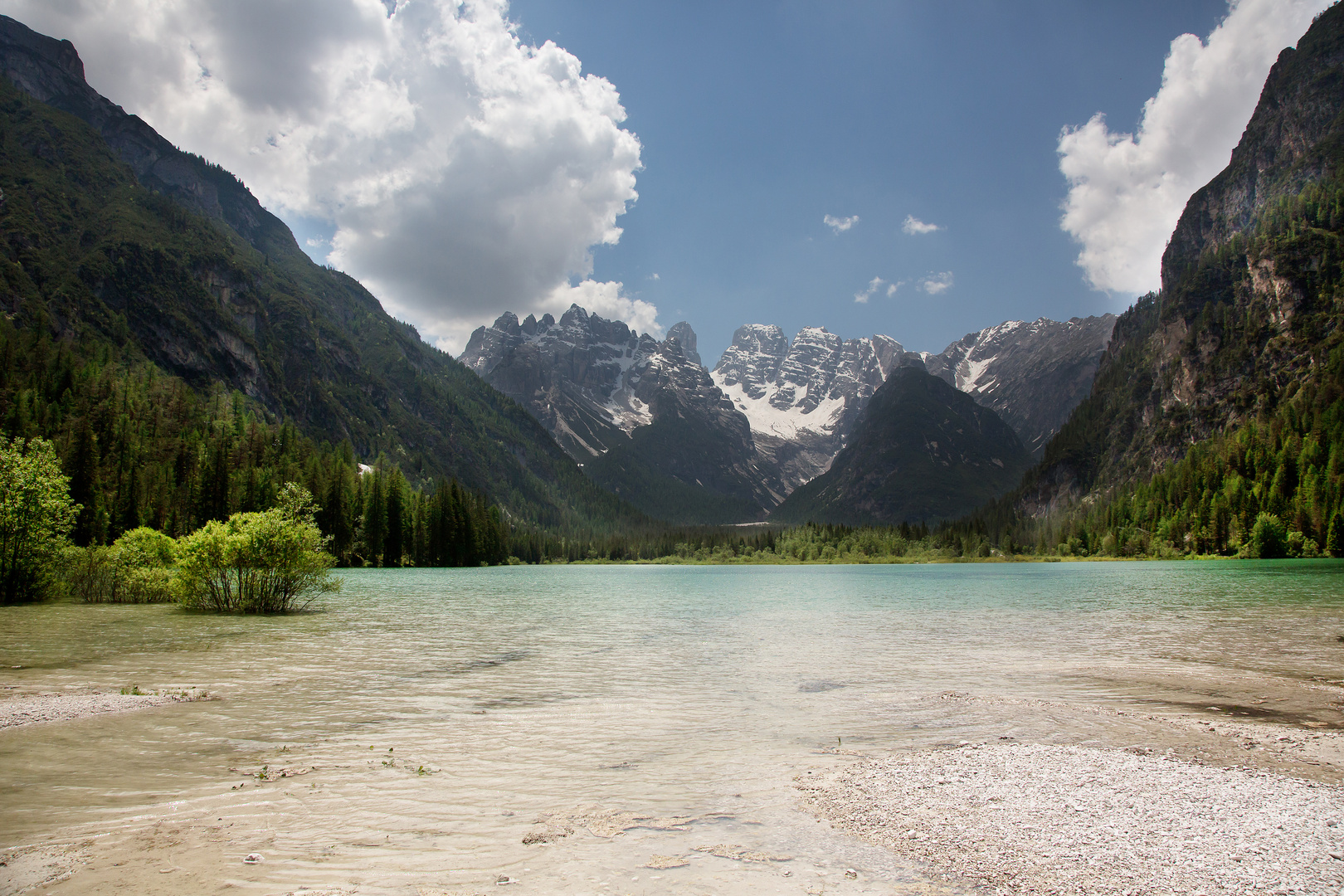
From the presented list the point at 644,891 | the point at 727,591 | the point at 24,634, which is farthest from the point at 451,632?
the point at 727,591

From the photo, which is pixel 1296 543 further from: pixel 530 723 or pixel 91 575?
pixel 91 575

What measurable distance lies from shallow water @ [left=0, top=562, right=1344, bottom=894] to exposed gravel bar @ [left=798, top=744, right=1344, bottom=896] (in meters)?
1.00

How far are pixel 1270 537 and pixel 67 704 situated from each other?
588ft

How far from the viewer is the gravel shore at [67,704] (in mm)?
16719

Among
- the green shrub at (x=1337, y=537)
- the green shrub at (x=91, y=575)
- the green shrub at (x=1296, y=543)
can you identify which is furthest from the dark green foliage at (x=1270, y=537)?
the green shrub at (x=91, y=575)

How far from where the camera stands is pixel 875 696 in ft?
69.0

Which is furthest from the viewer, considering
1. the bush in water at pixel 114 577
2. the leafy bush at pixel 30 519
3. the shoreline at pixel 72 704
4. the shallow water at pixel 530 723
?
the bush in water at pixel 114 577

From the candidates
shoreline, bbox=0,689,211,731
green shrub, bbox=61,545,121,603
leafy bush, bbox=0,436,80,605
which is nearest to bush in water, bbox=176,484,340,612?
leafy bush, bbox=0,436,80,605

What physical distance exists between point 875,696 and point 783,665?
6.79 meters

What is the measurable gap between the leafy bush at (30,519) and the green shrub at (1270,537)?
18321cm

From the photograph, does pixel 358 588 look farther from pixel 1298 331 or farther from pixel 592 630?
pixel 1298 331

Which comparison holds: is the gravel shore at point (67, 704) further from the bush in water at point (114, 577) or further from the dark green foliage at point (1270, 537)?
the dark green foliage at point (1270, 537)

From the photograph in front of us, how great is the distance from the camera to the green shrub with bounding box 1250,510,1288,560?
132 meters

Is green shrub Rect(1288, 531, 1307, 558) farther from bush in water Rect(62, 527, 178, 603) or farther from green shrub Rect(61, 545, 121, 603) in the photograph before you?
green shrub Rect(61, 545, 121, 603)
